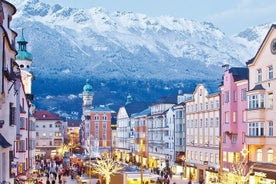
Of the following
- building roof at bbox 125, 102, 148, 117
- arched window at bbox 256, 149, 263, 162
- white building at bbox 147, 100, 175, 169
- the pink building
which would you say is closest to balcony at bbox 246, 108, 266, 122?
arched window at bbox 256, 149, 263, 162

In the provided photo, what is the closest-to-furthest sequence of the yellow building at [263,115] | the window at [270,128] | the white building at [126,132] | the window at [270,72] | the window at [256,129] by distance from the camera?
1. the yellow building at [263,115]
2. the window at [270,128]
3. the window at [270,72]
4. the window at [256,129]
5. the white building at [126,132]

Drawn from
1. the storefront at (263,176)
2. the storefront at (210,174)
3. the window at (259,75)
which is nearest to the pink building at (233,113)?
the storefront at (210,174)

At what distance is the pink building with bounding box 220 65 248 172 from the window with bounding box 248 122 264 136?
6.41 meters

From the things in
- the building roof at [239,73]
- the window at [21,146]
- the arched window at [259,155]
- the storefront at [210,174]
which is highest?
the building roof at [239,73]

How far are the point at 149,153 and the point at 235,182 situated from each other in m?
65.1

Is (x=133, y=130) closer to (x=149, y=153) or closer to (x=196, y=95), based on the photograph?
(x=149, y=153)

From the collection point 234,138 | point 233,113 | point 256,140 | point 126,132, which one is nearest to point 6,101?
point 256,140

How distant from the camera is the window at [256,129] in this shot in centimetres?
5356

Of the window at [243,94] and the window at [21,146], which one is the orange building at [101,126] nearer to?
the window at [243,94]

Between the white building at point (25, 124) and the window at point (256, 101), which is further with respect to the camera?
the window at point (256, 101)

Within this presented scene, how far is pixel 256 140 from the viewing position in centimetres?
5391

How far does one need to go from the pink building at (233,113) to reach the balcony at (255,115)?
6229 mm

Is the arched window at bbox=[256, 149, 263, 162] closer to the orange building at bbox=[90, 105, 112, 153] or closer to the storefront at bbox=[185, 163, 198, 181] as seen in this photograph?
the storefront at bbox=[185, 163, 198, 181]

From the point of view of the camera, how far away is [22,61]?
87.4m
